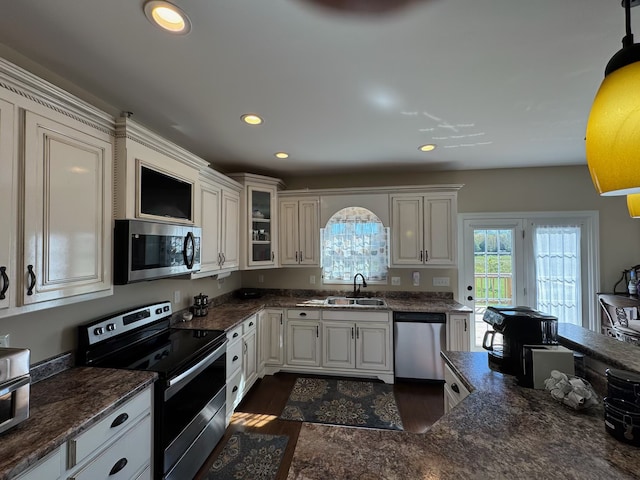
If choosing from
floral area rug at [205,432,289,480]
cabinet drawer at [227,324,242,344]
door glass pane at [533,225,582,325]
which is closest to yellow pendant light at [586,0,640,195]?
floral area rug at [205,432,289,480]

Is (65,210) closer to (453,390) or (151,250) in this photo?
(151,250)

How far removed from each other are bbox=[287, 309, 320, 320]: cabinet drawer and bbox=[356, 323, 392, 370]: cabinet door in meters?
0.49

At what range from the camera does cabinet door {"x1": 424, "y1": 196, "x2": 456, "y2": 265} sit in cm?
336

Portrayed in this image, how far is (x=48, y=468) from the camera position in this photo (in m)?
0.99

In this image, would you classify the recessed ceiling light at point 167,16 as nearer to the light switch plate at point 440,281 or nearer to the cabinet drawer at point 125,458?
the cabinet drawer at point 125,458

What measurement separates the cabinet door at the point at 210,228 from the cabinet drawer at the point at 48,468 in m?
1.55

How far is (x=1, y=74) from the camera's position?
1058 millimetres

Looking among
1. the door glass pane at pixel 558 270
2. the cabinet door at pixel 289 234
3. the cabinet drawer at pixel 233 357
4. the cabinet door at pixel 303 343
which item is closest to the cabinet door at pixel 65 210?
the cabinet drawer at pixel 233 357

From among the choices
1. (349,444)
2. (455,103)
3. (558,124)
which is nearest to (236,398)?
(349,444)

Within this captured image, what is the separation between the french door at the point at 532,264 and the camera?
3.42 m

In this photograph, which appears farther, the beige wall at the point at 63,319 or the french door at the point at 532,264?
the french door at the point at 532,264

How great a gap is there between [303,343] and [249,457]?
135cm

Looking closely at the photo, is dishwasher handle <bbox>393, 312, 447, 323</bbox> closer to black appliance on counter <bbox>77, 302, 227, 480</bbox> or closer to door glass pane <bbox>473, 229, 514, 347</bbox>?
door glass pane <bbox>473, 229, 514, 347</bbox>

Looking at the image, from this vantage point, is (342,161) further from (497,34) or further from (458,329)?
(458,329)
